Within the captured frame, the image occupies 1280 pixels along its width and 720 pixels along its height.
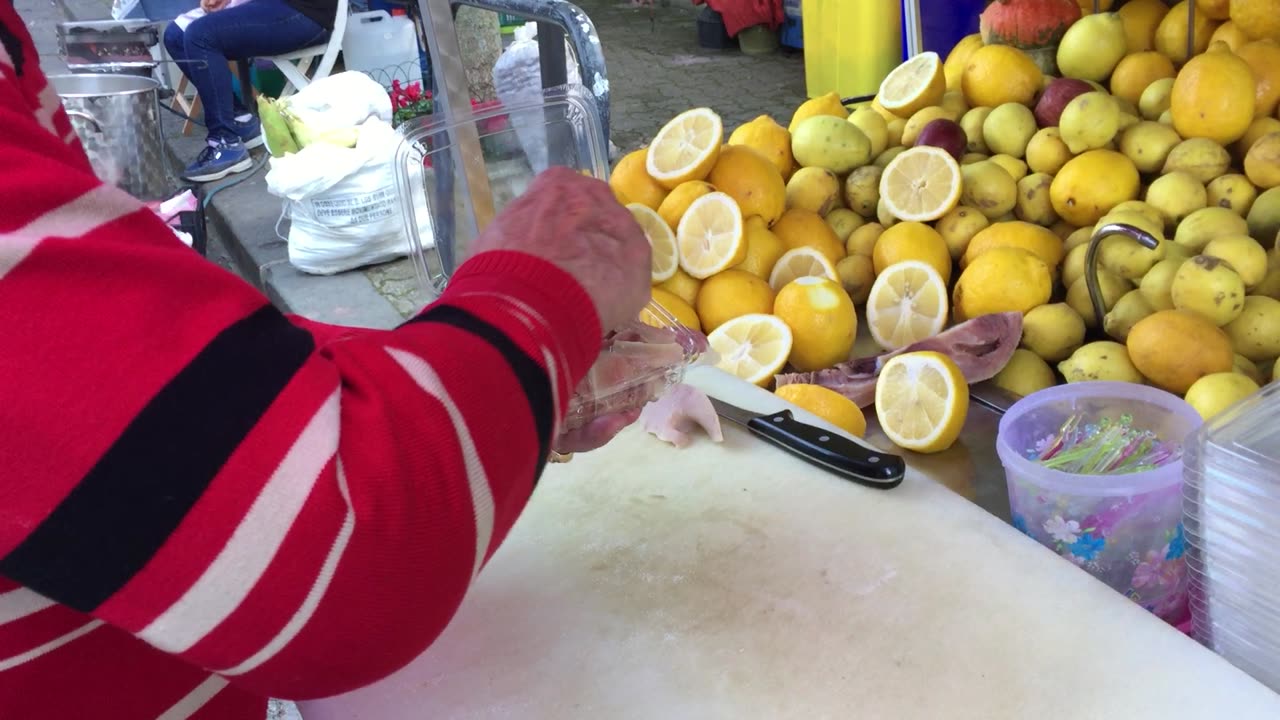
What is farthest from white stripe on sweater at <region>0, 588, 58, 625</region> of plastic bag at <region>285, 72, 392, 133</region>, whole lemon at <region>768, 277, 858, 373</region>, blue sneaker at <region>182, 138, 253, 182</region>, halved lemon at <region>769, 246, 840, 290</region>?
blue sneaker at <region>182, 138, 253, 182</region>

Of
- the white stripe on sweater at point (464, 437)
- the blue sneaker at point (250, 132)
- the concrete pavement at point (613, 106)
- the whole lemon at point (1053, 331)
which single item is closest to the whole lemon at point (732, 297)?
the whole lemon at point (1053, 331)

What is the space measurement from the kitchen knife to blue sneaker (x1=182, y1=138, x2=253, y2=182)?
15.6 ft

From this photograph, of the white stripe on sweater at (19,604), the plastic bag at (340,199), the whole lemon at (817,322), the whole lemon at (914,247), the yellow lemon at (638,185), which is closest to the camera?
the white stripe on sweater at (19,604)

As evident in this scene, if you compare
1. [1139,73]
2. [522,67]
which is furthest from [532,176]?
[522,67]

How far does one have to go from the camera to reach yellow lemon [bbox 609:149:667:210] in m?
2.19

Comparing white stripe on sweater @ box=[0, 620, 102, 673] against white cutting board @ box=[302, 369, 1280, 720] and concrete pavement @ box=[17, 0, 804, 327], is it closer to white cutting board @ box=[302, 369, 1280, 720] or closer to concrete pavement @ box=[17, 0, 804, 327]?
white cutting board @ box=[302, 369, 1280, 720]

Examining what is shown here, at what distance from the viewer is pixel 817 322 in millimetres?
1847

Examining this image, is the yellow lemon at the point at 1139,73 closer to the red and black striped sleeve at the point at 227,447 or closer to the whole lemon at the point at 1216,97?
the whole lemon at the point at 1216,97

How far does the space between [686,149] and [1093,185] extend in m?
0.84

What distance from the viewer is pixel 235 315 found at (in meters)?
0.54

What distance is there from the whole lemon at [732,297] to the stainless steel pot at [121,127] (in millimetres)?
2741

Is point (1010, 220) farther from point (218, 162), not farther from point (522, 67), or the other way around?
point (218, 162)

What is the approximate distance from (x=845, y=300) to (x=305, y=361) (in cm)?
145

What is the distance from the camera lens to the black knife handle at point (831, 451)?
1.11 metres
